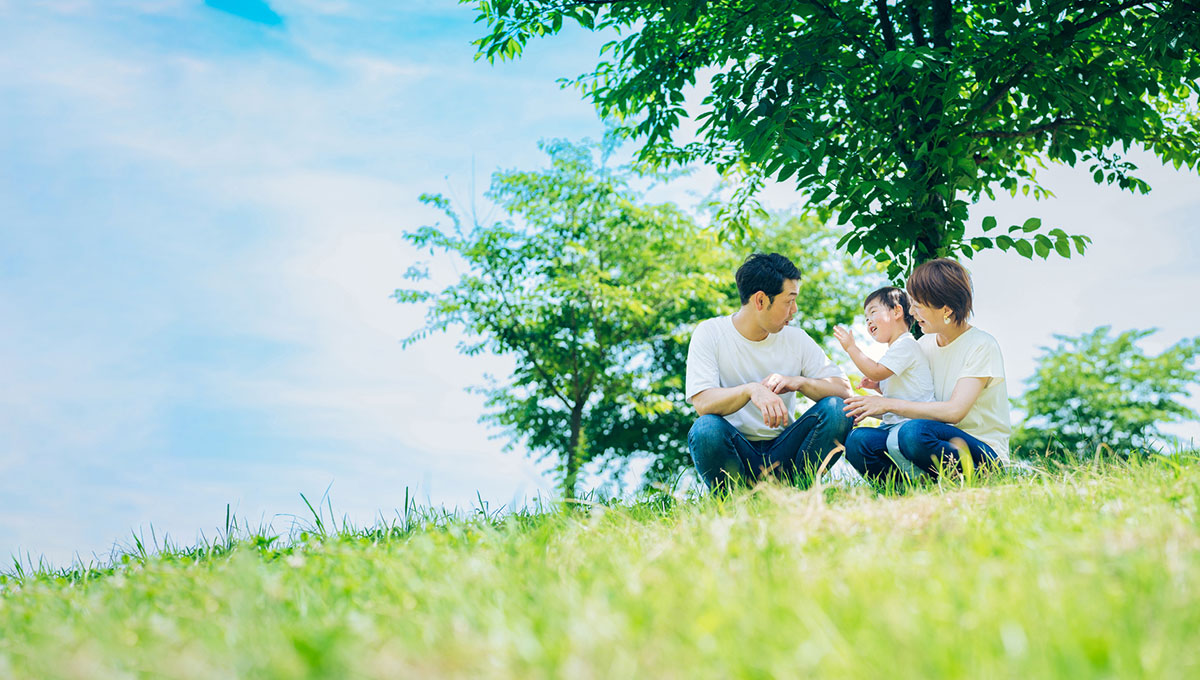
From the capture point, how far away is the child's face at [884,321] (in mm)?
6203

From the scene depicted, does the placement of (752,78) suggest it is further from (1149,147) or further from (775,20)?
(1149,147)

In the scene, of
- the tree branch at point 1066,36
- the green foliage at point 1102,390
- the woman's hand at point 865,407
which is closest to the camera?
the woman's hand at point 865,407

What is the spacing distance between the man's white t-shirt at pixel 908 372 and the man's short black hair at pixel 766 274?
2.81 ft

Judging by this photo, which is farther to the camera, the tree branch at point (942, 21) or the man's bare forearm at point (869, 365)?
the tree branch at point (942, 21)

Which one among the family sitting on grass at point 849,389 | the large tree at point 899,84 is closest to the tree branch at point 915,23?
the large tree at point 899,84

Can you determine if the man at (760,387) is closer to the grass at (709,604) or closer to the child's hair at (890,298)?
the child's hair at (890,298)

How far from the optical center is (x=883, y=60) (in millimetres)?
6641

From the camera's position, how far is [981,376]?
529cm

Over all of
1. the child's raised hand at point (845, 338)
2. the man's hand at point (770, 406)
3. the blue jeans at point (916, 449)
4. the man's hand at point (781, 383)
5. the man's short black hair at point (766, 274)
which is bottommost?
the blue jeans at point (916, 449)

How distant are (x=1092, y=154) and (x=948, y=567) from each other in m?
9.42

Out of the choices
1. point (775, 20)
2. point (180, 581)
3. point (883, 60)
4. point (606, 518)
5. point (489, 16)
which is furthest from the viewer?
point (489, 16)

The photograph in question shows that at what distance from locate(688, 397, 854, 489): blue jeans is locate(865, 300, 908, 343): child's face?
2.56 feet

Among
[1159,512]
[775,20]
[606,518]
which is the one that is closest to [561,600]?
[606,518]

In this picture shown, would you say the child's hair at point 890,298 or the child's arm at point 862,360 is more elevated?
the child's hair at point 890,298
